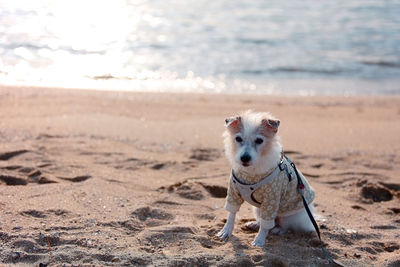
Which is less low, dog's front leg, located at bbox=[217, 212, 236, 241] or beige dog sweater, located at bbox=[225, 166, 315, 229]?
beige dog sweater, located at bbox=[225, 166, 315, 229]

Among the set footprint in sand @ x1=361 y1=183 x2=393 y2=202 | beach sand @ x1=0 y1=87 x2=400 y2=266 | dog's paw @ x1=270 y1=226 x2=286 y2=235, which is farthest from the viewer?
footprint in sand @ x1=361 y1=183 x2=393 y2=202

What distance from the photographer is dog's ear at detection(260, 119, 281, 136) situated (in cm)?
396

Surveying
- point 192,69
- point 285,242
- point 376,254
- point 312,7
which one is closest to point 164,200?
point 285,242

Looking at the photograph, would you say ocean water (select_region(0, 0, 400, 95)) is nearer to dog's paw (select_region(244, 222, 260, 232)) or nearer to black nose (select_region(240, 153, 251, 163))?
dog's paw (select_region(244, 222, 260, 232))

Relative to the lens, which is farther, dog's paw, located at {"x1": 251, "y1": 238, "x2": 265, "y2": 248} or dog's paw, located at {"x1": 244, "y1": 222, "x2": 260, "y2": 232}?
dog's paw, located at {"x1": 244, "y1": 222, "x2": 260, "y2": 232}

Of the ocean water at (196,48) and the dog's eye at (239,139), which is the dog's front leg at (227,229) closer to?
the dog's eye at (239,139)

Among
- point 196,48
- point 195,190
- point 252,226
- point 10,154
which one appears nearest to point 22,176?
point 10,154

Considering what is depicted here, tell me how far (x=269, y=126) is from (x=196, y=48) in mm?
11242

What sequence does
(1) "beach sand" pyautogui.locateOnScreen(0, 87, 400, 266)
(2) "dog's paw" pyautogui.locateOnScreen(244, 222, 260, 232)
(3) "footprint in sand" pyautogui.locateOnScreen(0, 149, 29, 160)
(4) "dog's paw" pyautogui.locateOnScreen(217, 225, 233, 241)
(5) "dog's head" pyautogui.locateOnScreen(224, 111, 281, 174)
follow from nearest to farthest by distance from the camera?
(1) "beach sand" pyautogui.locateOnScreen(0, 87, 400, 266) → (5) "dog's head" pyautogui.locateOnScreen(224, 111, 281, 174) → (4) "dog's paw" pyautogui.locateOnScreen(217, 225, 233, 241) → (2) "dog's paw" pyautogui.locateOnScreen(244, 222, 260, 232) → (3) "footprint in sand" pyautogui.locateOnScreen(0, 149, 29, 160)

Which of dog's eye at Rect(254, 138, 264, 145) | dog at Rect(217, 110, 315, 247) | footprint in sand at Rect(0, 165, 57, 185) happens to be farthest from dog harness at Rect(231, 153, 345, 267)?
footprint in sand at Rect(0, 165, 57, 185)

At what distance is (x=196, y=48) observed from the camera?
14914mm

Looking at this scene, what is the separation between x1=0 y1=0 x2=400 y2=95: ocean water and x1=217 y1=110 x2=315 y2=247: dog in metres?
6.81

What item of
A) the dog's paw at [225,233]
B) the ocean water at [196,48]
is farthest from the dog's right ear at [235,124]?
the ocean water at [196,48]

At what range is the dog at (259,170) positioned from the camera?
3943 mm
